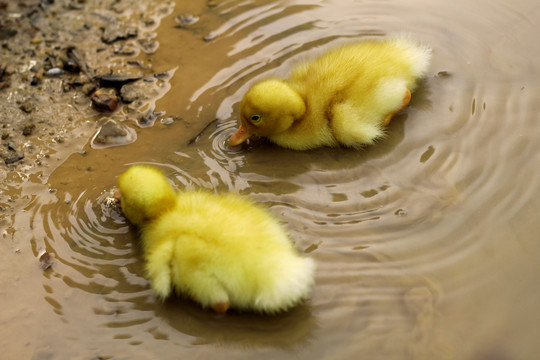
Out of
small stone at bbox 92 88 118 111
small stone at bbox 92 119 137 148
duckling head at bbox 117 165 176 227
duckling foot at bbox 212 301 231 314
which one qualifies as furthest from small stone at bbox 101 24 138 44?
duckling foot at bbox 212 301 231 314

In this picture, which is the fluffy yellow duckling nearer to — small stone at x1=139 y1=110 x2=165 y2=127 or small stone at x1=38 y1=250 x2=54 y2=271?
small stone at x1=38 y1=250 x2=54 y2=271

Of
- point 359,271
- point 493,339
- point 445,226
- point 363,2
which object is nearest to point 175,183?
point 359,271

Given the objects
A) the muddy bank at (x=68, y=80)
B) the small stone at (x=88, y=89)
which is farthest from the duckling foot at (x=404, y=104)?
the small stone at (x=88, y=89)

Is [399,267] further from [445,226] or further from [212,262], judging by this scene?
[212,262]

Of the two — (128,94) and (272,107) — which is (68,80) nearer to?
(128,94)

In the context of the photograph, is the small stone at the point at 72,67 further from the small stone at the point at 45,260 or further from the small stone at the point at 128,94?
the small stone at the point at 45,260
